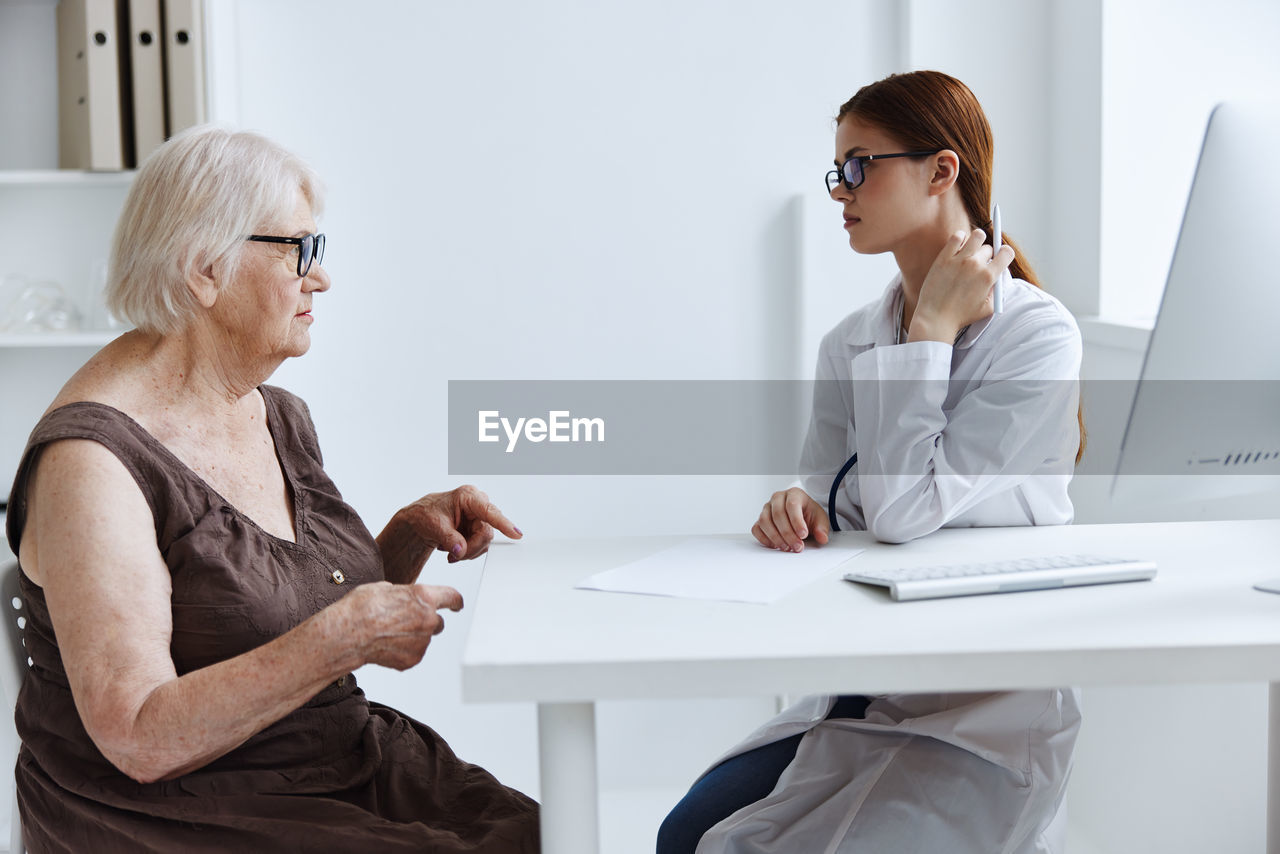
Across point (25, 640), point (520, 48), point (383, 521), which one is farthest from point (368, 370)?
point (25, 640)

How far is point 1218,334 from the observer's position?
3.45ft

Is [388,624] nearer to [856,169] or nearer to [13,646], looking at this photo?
[13,646]

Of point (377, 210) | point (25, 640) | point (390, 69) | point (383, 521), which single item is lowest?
point (383, 521)

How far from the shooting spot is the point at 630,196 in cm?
272

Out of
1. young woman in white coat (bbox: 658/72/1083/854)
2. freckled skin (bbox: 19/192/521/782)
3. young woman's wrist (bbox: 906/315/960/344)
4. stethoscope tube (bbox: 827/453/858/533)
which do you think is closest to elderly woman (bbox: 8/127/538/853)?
freckled skin (bbox: 19/192/521/782)

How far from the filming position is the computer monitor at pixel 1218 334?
1.02 meters

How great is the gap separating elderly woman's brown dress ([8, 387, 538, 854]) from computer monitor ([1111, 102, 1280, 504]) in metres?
0.80

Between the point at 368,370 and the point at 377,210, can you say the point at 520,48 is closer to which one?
the point at 377,210

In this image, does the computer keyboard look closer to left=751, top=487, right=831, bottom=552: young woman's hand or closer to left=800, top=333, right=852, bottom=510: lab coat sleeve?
left=751, top=487, right=831, bottom=552: young woman's hand

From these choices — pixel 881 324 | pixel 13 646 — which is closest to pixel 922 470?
pixel 881 324

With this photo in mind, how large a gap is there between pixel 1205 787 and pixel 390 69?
88.2 inches

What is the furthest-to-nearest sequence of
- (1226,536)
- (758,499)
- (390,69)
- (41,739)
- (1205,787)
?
(758,499) → (390,69) → (1205,787) → (1226,536) → (41,739)

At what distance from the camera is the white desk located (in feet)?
3.10

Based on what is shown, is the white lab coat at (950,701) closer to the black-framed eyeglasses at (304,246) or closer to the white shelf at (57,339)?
the black-framed eyeglasses at (304,246)
